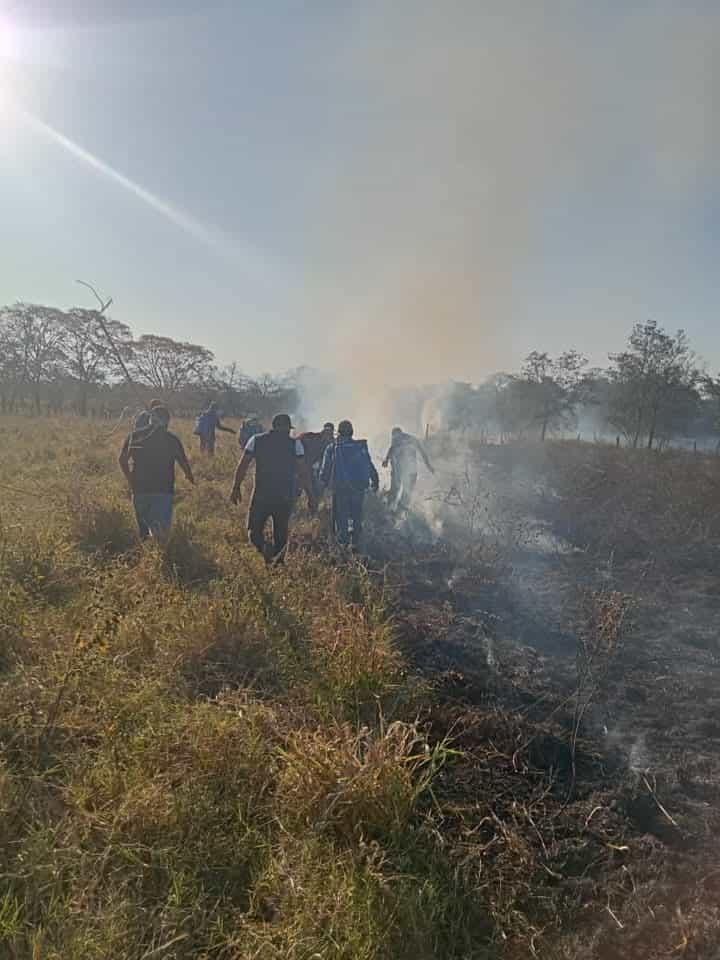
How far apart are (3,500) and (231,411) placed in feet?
82.1

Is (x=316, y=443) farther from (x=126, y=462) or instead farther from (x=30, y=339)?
(x=30, y=339)

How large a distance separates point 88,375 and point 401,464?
2518 cm

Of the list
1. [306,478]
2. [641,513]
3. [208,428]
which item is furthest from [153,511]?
[641,513]

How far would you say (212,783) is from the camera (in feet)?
8.12

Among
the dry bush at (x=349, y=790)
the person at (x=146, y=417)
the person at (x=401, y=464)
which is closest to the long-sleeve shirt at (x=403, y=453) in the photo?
the person at (x=401, y=464)

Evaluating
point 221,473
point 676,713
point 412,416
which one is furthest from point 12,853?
point 412,416

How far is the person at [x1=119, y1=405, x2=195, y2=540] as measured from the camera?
5590mm

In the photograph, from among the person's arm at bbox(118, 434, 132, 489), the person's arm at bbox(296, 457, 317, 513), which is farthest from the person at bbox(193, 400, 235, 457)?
the person's arm at bbox(118, 434, 132, 489)

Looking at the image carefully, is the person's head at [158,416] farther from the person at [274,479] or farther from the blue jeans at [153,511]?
the person at [274,479]

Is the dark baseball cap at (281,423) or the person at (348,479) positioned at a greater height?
the dark baseball cap at (281,423)

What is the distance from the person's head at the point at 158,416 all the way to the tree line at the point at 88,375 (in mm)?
20771

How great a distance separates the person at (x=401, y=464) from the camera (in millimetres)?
9312

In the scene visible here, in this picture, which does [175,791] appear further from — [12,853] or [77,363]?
[77,363]

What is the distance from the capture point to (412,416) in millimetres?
36062
